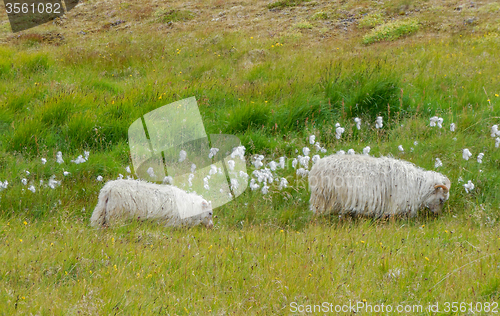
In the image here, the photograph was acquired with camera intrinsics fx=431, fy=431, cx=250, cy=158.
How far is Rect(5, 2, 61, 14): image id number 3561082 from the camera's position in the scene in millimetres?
27734

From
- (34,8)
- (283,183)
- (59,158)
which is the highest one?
(34,8)

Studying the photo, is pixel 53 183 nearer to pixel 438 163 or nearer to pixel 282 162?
pixel 282 162

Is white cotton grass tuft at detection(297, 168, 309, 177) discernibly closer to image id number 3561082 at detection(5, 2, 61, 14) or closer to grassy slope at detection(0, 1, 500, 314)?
grassy slope at detection(0, 1, 500, 314)

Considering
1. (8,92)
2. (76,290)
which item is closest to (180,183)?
(76,290)

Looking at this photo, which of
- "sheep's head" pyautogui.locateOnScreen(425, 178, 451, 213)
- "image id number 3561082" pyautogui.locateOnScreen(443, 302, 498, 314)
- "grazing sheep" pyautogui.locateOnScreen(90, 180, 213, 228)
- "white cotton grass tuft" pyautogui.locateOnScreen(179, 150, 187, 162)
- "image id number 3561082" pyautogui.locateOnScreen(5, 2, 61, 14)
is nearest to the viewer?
"image id number 3561082" pyautogui.locateOnScreen(443, 302, 498, 314)

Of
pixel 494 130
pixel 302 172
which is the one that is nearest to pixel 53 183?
pixel 302 172

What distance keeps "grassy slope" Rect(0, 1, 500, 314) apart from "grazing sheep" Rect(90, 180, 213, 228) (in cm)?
28

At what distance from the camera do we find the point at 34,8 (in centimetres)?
2856

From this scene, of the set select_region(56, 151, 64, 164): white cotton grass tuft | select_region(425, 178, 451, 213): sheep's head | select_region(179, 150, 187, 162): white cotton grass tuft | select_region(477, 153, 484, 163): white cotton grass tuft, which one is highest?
→ select_region(56, 151, 64, 164): white cotton grass tuft

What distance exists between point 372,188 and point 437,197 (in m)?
1.06

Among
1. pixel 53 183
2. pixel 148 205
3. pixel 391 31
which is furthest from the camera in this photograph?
pixel 391 31

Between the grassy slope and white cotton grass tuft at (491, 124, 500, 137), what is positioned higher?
the grassy slope

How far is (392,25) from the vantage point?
53.6 ft
